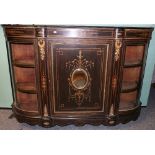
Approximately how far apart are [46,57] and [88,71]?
48 cm

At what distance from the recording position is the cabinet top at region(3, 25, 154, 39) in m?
1.81

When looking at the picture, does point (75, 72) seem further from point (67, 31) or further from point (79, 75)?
point (67, 31)

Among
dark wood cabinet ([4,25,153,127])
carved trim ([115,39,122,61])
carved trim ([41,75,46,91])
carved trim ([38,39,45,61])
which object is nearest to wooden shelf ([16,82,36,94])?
dark wood cabinet ([4,25,153,127])

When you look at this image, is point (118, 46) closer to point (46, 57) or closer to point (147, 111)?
point (46, 57)

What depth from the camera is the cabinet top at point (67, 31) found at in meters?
1.81

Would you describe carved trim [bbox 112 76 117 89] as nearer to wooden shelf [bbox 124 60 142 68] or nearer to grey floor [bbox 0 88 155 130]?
wooden shelf [bbox 124 60 142 68]

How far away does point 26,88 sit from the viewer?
2207 millimetres

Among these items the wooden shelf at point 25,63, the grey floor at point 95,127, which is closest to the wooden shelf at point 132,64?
the grey floor at point 95,127

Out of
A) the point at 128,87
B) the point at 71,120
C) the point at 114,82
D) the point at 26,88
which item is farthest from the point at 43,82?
the point at 128,87

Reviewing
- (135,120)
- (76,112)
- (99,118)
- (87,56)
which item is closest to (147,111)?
(135,120)

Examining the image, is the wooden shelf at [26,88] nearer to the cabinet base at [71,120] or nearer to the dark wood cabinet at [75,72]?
the dark wood cabinet at [75,72]

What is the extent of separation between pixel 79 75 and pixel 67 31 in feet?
1.62
